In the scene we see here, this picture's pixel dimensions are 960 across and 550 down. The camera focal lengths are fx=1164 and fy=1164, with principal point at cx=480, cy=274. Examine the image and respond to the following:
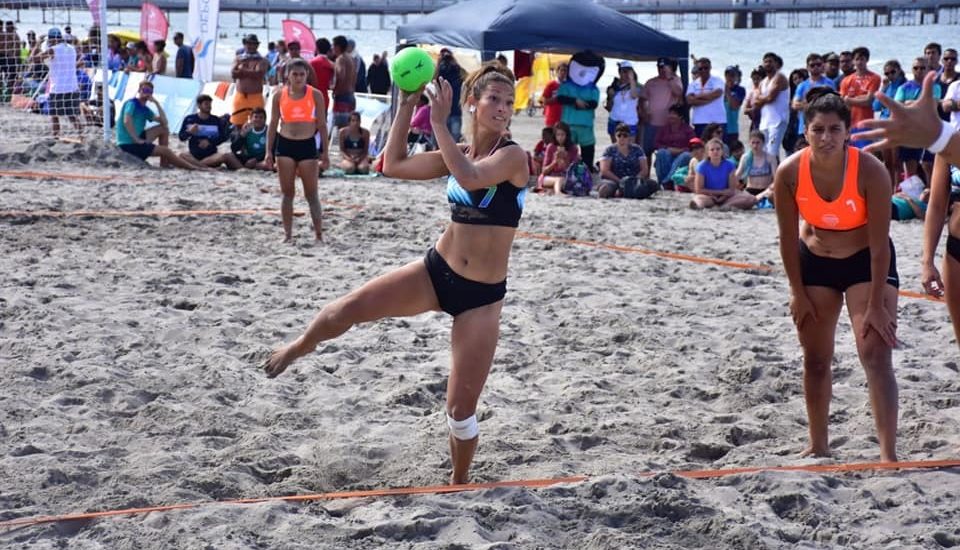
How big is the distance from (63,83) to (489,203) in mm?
14853

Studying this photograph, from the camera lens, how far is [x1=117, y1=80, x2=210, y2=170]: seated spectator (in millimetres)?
14156

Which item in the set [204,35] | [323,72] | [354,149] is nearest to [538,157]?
[354,149]

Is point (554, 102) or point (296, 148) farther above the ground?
point (554, 102)

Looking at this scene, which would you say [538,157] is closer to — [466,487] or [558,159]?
[558,159]

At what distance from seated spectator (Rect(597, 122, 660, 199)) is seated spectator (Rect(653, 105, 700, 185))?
25.9 inches

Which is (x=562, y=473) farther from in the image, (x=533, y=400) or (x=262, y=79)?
(x=262, y=79)

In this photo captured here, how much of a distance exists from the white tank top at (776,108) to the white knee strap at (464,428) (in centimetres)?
972

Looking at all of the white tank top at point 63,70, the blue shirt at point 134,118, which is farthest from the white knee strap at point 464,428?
the white tank top at point 63,70

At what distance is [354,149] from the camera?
14.0 metres

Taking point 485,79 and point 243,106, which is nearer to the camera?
point 485,79

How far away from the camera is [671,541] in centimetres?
339

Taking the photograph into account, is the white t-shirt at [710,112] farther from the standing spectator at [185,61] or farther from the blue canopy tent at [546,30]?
the standing spectator at [185,61]

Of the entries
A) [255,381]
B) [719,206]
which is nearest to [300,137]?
[255,381]

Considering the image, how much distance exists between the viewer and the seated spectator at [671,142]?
43.8 ft
